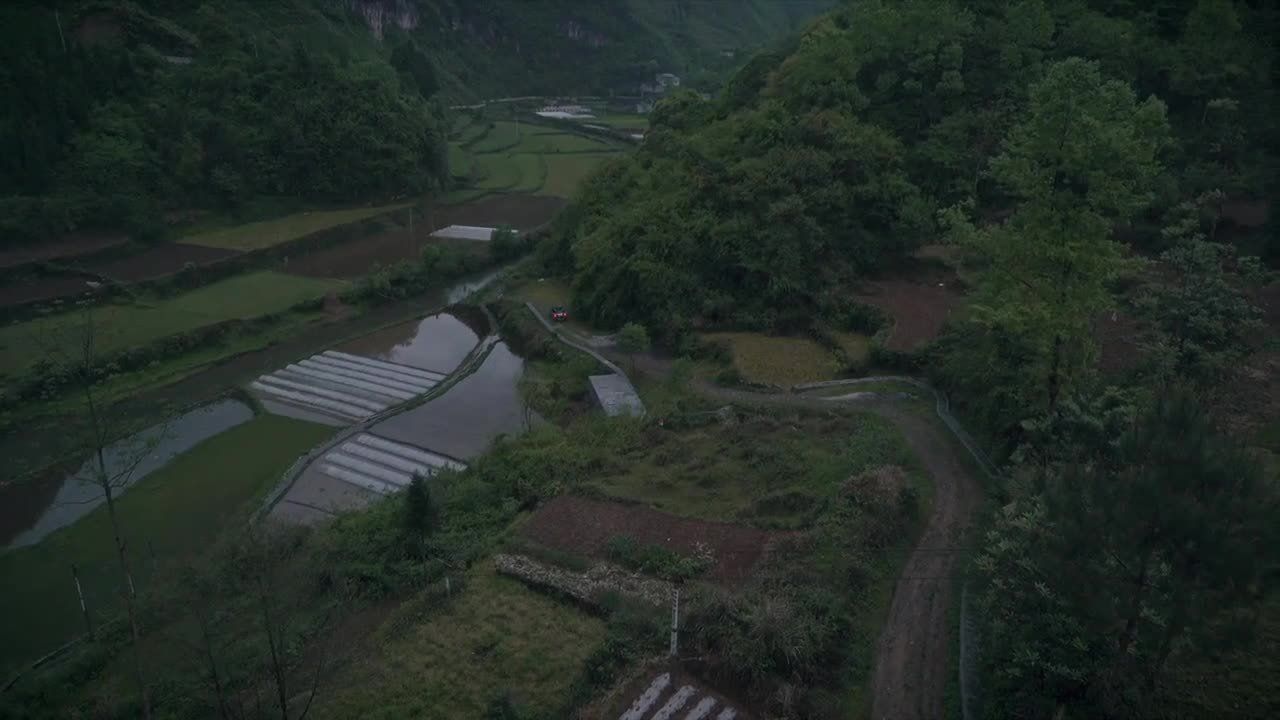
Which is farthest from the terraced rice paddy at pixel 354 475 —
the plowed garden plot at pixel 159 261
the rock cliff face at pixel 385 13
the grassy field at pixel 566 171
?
the rock cliff face at pixel 385 13

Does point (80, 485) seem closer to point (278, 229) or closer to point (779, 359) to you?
Result: point (779, 359)

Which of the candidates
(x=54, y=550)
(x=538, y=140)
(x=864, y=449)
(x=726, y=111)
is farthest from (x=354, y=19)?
(x=864, y=449)

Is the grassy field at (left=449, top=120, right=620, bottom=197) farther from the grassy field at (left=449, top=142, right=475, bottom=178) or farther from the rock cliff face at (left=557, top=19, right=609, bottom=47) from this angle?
the rock cliff face at (left=557, top=19, right=609, bottom=47)

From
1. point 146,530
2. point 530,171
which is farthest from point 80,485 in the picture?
point 530,171

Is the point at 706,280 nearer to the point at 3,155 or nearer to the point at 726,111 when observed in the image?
the point at 726,111

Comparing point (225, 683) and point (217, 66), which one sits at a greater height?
point (217, 66)

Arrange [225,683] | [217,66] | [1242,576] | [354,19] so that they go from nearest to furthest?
[1242,576] < [225,683] < [217,66] < [354,19]

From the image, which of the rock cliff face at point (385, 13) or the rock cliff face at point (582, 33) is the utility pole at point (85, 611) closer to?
the rock cliff face at point (385, 13)
